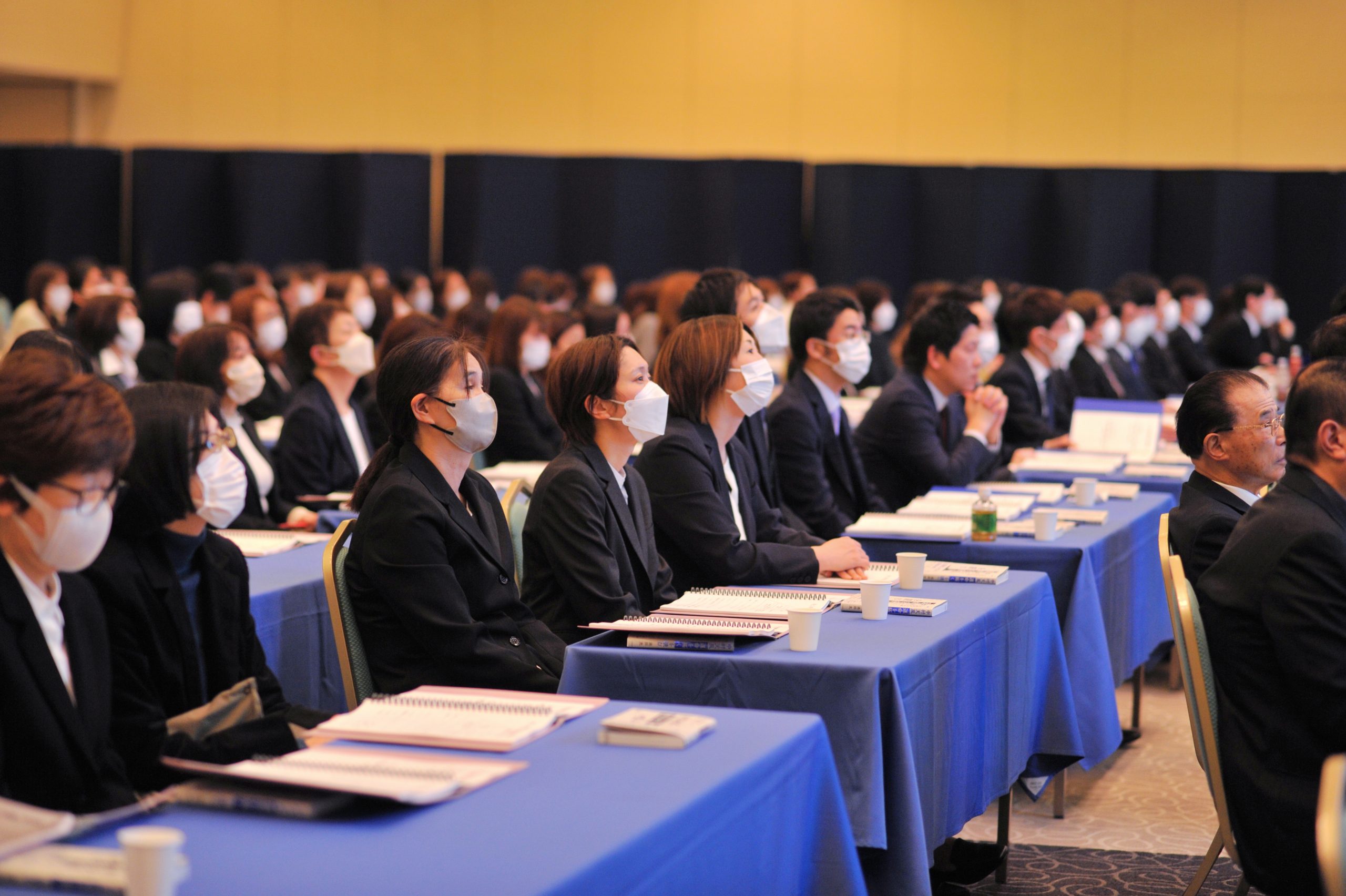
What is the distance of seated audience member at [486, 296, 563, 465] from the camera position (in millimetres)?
5984

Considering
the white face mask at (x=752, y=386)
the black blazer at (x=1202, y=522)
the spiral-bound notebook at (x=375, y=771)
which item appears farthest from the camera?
the white face mask at (x=752, y=386)

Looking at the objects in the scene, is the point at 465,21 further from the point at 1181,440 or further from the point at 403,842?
the point at 403,842

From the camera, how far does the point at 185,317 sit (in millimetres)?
7527

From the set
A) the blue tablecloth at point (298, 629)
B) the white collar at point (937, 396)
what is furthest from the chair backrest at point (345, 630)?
the white collar at point (937, 396)

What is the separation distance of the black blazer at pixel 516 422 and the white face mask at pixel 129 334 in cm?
159

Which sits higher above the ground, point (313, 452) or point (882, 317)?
point (882, 317)

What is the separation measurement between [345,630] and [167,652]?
0.54m

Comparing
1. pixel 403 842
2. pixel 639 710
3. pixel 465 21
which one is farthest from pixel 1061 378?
pixel 465 21

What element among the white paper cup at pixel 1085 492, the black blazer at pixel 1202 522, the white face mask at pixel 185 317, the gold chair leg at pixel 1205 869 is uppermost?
the white face mask at pixel 185 317

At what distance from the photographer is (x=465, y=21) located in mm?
13234

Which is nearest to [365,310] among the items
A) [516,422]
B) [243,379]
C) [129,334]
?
[129,334]

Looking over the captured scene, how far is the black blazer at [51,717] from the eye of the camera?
70.4 inches

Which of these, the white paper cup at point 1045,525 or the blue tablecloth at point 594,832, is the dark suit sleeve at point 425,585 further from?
the white paper cup at point 1045,525

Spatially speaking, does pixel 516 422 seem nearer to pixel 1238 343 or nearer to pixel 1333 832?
pixel 1333 832
